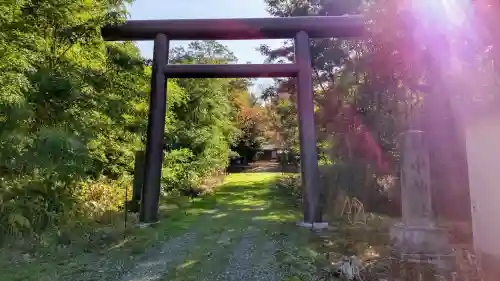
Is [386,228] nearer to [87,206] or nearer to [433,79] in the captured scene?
[433,79]

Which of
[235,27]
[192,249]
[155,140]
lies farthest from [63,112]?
[235,27]

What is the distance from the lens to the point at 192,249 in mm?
5684

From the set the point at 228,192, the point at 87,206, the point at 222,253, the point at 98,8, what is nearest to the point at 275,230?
the point at 222,253

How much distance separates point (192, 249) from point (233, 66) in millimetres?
4140

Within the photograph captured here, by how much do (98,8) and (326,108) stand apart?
7606mm

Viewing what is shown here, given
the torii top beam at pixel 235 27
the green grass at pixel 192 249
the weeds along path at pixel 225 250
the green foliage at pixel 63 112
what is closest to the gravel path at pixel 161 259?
the weeds along path at pixel 225 250

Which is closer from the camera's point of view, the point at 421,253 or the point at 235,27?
the point at 421,253

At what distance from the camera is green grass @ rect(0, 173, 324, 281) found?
14.5 ft

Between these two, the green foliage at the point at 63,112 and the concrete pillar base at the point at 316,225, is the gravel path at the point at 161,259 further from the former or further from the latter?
the concrete pillar base at the point at 316,225

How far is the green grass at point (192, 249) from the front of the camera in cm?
443

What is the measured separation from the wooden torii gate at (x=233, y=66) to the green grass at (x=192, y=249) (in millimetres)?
865

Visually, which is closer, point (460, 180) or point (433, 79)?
point (433, 79)

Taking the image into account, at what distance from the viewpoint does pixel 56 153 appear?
560cm

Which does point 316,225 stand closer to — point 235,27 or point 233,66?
point 233,66
